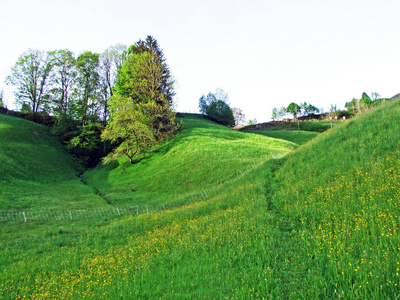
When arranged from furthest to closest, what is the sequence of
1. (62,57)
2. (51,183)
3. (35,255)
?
(62,57) → (51,183) → (35,255)

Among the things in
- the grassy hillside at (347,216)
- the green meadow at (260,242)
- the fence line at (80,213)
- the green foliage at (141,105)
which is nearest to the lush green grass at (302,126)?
the green foliage at (141,105)

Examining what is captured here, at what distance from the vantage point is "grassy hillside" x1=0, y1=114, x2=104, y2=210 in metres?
25.1

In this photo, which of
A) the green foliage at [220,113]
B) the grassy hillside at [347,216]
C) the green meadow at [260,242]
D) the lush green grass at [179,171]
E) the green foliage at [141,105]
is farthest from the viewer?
the green foliage at [220,113]

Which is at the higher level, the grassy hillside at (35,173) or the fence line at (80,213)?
the grassy hillside at (35,173)

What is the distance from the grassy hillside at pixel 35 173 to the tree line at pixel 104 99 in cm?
535

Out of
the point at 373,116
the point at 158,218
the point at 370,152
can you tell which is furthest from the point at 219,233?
the point at 373,116

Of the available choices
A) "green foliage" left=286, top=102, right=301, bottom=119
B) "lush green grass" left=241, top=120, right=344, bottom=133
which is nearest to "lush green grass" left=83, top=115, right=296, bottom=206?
"lush green grass" left=241, top=120, right=344, bottom=133

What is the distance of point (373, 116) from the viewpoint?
693 inches

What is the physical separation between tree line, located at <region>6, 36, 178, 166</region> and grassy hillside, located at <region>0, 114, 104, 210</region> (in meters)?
5.35

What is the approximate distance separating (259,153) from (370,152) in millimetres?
23699

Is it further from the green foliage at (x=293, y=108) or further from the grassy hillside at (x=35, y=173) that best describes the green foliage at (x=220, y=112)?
the grassy hillside at (x=35, y=173)

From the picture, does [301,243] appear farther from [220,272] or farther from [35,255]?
[35,255]

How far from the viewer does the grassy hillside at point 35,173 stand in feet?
82.3

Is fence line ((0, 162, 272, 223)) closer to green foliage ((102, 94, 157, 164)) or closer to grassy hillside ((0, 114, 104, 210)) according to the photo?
grassy hillside ((0, 114, 104, 210))
